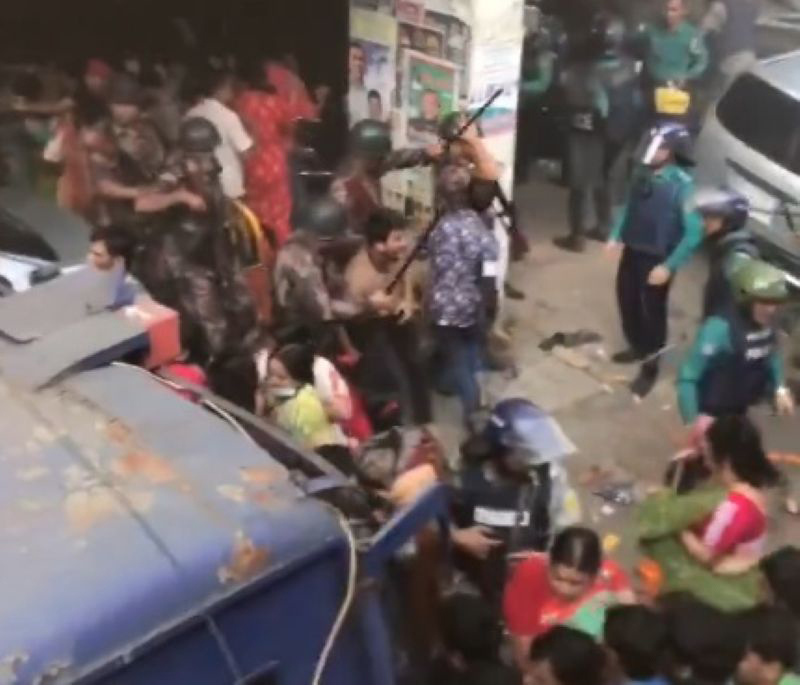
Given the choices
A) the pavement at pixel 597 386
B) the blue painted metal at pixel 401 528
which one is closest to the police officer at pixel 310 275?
the pavement at pixel 597 386

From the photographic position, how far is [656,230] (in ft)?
23.1

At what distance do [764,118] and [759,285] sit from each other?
293 cm

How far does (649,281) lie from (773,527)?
62.1 inches

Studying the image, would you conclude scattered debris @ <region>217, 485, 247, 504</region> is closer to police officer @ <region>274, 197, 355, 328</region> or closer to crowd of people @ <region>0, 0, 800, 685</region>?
crowd of people @ <region>0, 0, 800, 685</region>

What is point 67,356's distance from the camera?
3129 mm

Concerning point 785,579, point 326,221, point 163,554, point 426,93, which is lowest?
point 785,579

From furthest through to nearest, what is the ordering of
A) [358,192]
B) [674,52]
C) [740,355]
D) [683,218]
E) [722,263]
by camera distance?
[674,52], [683,218], [358,192], [722,263], [740,355]

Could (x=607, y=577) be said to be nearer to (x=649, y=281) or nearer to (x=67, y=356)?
(x=67, y=356)

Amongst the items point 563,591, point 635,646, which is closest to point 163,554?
point 635,646

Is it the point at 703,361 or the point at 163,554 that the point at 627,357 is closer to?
the point at 703,361

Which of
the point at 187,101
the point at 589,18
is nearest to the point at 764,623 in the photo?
the point at 187,101

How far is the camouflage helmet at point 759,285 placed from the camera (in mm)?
5434

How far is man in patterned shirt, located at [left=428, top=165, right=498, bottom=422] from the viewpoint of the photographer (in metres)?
6.23

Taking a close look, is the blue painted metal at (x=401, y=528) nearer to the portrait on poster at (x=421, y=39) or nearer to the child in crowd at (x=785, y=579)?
the child in crowd at (x=785, y=579)
